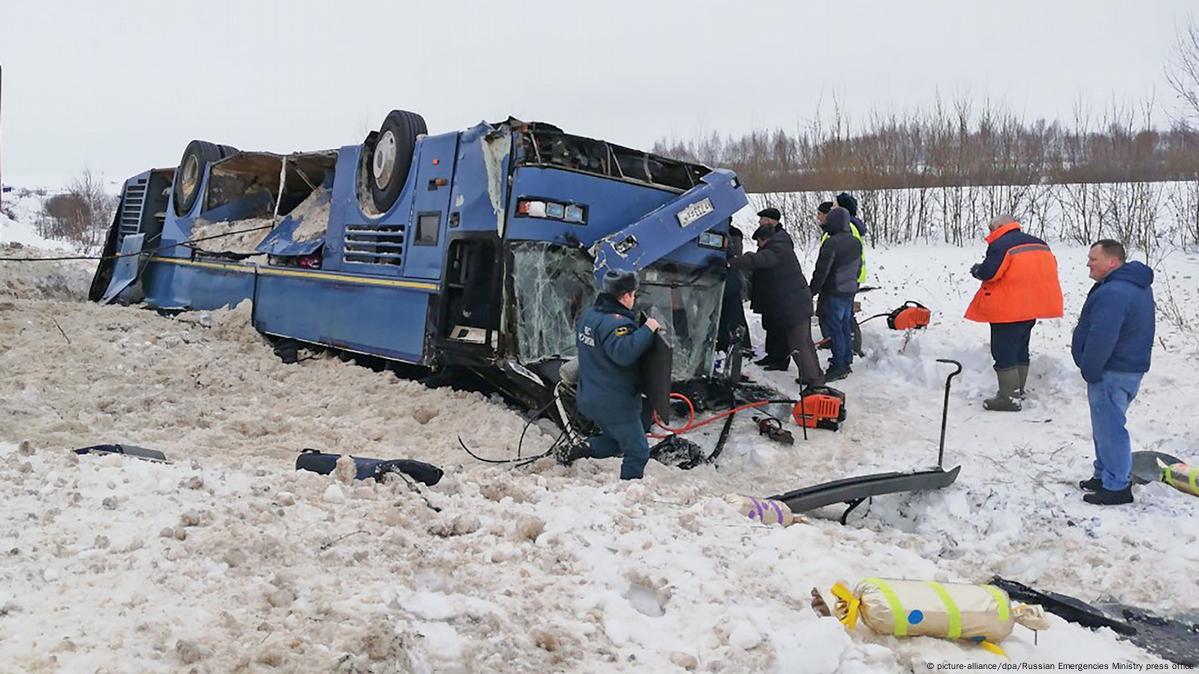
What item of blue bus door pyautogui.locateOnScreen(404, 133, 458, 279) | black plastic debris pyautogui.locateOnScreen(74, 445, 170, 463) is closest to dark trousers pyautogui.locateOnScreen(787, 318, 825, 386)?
blue bus door pyautogui.locateOnScreen(404, 133, 458, 279)

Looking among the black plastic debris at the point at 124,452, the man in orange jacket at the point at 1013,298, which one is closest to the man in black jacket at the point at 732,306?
the man in orange jacket at the point at 1013,298

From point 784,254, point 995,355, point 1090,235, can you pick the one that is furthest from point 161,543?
point 1090,235

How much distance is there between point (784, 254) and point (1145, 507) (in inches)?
146

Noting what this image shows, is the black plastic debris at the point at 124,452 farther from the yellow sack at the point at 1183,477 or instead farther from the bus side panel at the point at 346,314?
the yellow sack at the point at 1183,477

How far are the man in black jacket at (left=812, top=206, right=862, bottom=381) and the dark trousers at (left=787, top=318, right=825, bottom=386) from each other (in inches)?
23.3

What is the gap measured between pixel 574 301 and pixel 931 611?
173 inches

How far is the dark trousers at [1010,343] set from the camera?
7430mm

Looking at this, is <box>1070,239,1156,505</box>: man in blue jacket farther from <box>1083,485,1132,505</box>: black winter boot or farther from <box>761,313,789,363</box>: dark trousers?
<box>761,313,789,363</box>: dark trousers

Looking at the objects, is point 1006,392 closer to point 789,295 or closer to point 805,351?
point 805,351

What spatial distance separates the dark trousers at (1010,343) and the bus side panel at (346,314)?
5.00 meters

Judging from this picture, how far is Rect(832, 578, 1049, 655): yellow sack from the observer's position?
314cm

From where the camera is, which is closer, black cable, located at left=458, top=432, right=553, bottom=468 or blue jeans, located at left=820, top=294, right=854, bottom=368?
black cable, located at left=458, top=432, right=553, bottom=468

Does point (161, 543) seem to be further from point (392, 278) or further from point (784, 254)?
point (784, 254)

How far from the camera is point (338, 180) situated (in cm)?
884
